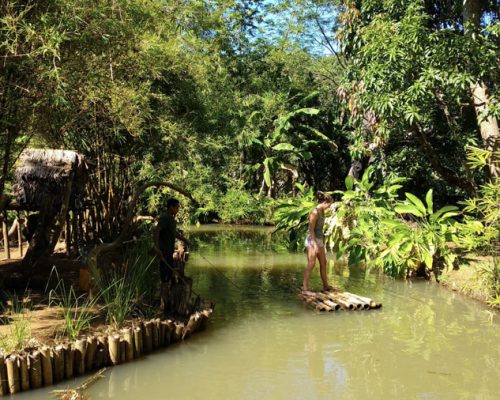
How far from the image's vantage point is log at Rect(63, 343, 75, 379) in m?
4.64

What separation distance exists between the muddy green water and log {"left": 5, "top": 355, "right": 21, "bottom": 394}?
0.10 meters

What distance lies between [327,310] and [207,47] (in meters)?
11.7

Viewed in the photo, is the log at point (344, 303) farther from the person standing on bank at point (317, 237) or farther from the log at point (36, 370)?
the log at point (36, 370)

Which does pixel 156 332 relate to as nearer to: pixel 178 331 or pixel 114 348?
pixel 178 331

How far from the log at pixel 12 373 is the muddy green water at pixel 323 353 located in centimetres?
10

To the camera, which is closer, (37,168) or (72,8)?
(72,8)

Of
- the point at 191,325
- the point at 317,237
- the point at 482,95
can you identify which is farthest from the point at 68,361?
the point at 482,95

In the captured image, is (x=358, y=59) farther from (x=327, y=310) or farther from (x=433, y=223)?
(x=327, y=310)

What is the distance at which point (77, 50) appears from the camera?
5.77m

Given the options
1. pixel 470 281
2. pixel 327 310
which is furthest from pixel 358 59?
pixel 327 310

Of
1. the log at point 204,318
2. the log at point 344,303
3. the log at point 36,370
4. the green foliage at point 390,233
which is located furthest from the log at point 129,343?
the green foliage at point 390,233

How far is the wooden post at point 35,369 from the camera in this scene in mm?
4410

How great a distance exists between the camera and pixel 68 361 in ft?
15.3

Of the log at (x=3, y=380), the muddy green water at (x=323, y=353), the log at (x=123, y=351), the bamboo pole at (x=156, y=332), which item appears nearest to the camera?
the log at (x=3, y=380)
